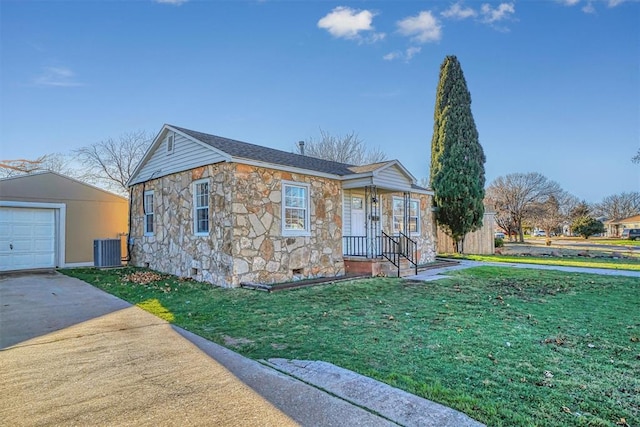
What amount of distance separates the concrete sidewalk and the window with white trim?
744cm

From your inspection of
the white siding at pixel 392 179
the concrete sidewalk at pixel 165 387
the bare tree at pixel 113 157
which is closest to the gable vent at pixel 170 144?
the white siding at pixel 392 179

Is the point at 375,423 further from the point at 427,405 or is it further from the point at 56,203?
the point at 56,203

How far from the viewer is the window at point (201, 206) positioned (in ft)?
31.8

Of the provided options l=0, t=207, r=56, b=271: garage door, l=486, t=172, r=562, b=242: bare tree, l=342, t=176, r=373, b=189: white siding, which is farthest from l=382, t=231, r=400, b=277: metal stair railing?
l=486, t=172, r=562, b=242: bare tree

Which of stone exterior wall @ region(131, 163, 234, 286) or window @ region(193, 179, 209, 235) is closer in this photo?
stone exterior wall @ region(131, 163, 234, 286)

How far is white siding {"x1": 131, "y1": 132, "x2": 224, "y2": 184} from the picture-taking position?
31.3ft

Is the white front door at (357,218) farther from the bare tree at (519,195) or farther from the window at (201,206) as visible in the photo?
the bare tree at (519,195)

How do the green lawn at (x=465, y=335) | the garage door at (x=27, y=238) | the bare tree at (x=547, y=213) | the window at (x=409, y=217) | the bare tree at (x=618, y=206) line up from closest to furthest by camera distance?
the green lawn at (x=465, y=335)
the garage door at (x=27, y=238)
the window at (x=409, y=217)
the bare tree at (x=547, y=213)
the bare tree at (x=618, y=206)

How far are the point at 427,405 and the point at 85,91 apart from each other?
15.5 meters

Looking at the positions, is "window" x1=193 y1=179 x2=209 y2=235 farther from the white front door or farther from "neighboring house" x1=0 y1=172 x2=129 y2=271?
"neighboring house" x1=0 y1=172 x2=129 y2=271

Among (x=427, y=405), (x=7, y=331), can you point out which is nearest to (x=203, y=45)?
(x=7, y=331)

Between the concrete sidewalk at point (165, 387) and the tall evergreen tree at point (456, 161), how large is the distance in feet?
49.8

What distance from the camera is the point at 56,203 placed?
1277cm

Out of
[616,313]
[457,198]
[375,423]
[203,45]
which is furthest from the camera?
[457,198]
